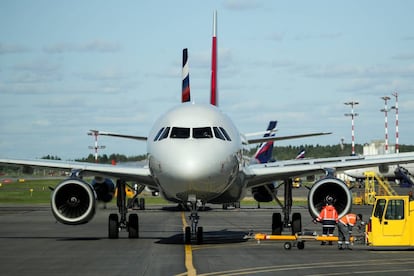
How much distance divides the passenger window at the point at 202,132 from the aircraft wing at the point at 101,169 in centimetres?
334

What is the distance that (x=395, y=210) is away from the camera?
26016mm

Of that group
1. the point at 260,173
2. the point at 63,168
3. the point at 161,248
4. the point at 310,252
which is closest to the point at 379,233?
the point at 310,252

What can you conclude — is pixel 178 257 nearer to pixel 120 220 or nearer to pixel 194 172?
pixel 194 172

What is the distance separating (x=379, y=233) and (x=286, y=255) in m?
3.93

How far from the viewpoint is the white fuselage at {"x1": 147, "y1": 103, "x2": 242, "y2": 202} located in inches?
927

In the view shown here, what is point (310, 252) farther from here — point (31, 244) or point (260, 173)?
point (31, 244)

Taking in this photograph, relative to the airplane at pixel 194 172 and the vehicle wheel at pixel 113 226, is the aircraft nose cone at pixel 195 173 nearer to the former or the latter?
the airplane at pixel 194 172

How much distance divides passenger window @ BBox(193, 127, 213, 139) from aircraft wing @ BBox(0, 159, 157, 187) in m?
3.34

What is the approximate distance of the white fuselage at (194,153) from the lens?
2355cm

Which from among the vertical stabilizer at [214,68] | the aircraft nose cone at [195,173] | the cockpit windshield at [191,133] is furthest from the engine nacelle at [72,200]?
the vertical stabilizer at [214,68]

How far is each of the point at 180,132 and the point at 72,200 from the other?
209 inches

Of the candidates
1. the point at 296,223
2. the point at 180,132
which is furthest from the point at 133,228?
the point at 180,132

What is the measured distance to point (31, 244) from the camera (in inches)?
1116

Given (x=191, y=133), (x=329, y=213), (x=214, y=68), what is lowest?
(x=329, y=213)
